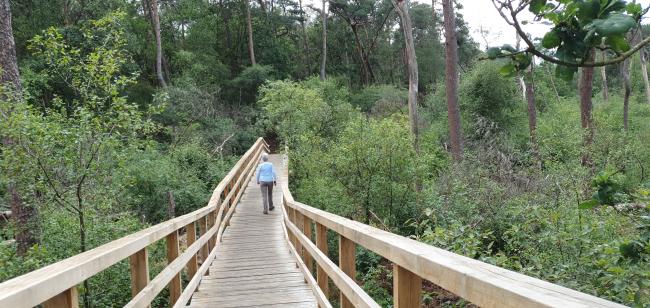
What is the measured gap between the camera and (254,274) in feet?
20.2

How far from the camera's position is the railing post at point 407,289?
1868 mm

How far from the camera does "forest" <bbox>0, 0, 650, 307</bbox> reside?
12.7 feet

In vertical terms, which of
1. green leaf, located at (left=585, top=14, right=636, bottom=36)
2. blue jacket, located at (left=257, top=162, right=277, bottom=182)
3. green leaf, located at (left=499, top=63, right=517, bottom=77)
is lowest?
blue jacket, located at (left=257, top=162, right=277, bottom=182)

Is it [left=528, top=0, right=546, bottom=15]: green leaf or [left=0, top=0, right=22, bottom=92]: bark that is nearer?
[left=528, top=0, right=546, bottom=15]: green leaf

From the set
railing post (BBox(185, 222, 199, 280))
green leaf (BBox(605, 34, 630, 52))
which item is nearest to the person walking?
railing post (BBox(185, 222, 199, 280))

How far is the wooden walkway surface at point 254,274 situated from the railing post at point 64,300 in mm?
2768

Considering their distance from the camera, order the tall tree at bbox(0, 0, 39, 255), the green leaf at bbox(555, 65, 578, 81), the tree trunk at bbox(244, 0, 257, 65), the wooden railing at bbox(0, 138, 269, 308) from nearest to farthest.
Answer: the wooden railing at bbox(0, 138, 269, 308)
the green leaf at bbox(555, 65, 578, 81)
the tall tree at bbox(0, 0, 39, 255)
the tree trunk at bbox(244, 0, 257, 65)

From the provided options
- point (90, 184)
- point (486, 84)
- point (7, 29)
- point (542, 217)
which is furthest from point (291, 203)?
point (486, 84)

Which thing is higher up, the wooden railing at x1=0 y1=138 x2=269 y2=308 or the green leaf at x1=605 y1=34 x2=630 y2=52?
the green leaf at x1=605 y1=34 x2=630 y2=52

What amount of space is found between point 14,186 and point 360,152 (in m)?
6.95

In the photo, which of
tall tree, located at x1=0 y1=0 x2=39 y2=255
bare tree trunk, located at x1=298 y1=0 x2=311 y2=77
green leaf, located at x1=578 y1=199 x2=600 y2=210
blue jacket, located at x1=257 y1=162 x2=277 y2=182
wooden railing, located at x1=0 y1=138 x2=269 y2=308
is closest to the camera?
wooden railing, located at x1=0 y1=138 x2=269 y2=308

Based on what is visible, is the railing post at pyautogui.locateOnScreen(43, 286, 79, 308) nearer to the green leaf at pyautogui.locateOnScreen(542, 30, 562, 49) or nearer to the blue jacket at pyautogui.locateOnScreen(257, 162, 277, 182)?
the green leaf at pyautogui.locateOnScreen(542, 30, 562, 49)

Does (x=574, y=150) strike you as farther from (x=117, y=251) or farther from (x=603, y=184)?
(x=117, y=251)

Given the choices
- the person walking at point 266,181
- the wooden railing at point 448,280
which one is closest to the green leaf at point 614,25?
the wooden railing at point 448,280
